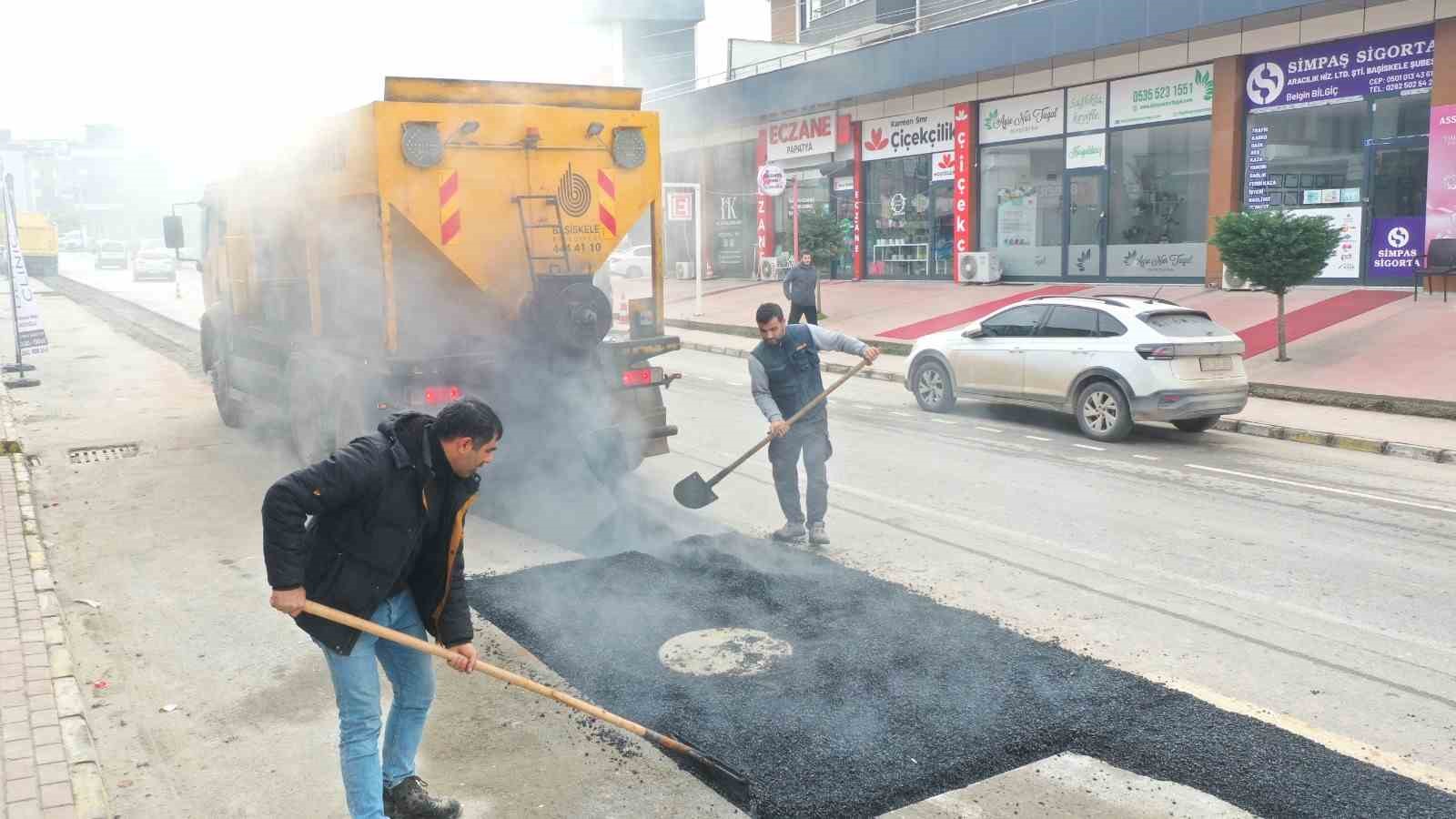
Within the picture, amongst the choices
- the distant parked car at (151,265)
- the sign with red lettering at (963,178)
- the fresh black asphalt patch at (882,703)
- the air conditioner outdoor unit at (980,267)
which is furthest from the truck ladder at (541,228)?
the distant parked car at (151,265)

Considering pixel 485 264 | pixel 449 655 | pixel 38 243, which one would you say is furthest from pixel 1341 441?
pixel 38 243

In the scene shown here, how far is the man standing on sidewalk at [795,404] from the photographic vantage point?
7285 mm

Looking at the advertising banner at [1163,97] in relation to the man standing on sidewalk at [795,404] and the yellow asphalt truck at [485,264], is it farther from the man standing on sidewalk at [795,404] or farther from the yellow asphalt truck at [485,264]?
the man standing on sidewalk at [795,404]

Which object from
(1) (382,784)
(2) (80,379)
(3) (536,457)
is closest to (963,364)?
(3) (536,457)

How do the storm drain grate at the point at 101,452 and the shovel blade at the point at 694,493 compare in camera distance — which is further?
the storm drain grate at the point at 101,452

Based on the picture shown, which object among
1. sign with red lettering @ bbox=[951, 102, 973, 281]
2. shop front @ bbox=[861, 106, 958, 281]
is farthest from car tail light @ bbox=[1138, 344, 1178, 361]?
shop front @ bbox=[861, 106, 958, 281]

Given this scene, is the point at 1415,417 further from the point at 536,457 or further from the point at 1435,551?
the point at 536,457

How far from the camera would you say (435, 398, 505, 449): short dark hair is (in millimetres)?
3562

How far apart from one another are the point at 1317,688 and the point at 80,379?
1632 cm

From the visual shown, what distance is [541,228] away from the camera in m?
8.34

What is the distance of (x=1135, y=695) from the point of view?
4848 millimetres

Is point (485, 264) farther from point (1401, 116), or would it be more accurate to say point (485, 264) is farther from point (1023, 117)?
point (1023, 117)

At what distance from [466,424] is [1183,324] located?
9.29 m

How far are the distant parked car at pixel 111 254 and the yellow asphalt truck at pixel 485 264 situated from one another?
167 feet
